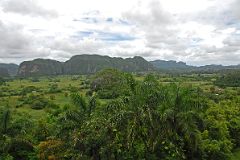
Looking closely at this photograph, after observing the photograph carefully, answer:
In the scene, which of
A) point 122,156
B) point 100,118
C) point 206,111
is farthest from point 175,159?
point 206,111

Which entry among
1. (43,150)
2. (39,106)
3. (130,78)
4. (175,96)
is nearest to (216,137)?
(175,96)

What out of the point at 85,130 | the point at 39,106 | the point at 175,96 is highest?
the point at 175,96

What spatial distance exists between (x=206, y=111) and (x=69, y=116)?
56.9ft

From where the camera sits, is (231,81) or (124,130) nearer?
(124,130)

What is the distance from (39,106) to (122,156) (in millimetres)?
40519

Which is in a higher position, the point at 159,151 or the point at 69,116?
the point at 69,116

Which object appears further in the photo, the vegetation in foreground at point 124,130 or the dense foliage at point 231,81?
the dense foliage at point 231,81

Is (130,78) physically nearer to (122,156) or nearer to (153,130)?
(153,130)

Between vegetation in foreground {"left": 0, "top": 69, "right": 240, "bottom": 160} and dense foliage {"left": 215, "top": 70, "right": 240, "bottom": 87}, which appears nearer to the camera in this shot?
vegetation in foreground {"left": 0, "top": 69, "right": 240, "bottom": 160}

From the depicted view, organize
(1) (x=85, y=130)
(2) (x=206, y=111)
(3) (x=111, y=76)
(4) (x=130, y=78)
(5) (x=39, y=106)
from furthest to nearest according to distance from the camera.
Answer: (3) (x=111, y=76) < (5) (x=39, y=106) < (2) (x=206, y=111) < (4) (x=130, y=78) < (1) (x=85, y=130)

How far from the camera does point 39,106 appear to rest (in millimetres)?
62375

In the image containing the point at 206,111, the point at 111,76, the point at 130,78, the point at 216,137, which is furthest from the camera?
the point at 111,76

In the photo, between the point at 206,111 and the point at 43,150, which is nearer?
the point at 43,150

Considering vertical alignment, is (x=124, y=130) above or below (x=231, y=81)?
above
